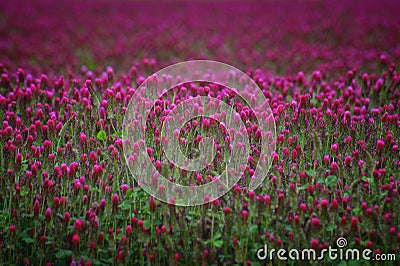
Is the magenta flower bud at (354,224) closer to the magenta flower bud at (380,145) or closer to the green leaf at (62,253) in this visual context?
the magenta flower bud at (380,145)

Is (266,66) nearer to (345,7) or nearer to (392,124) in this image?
(392,124)

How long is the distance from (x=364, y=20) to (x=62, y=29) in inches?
308

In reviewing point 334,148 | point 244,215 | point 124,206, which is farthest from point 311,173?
point 124,206

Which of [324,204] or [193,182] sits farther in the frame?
[193,182]

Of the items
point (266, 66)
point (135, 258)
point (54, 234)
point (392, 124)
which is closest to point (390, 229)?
point (392, 124)

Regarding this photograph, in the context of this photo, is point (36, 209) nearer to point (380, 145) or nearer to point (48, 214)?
point (48, 214)
